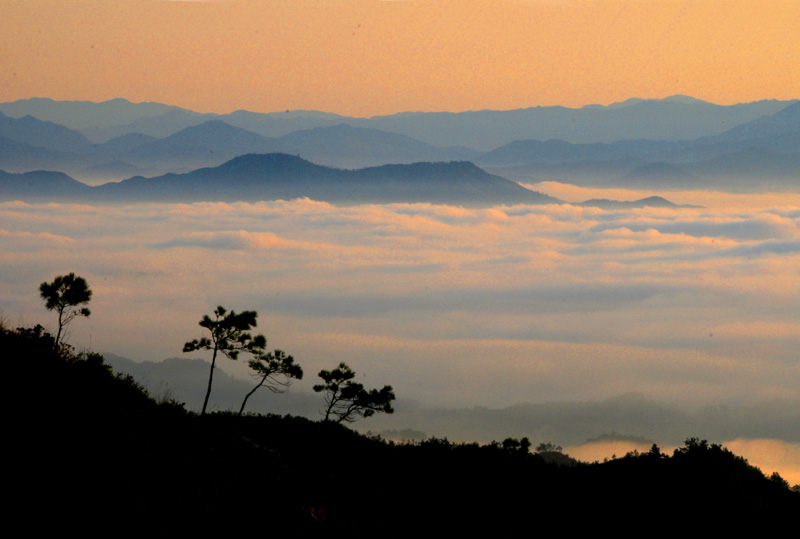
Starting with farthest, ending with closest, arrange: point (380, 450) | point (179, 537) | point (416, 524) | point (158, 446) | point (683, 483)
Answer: point (380, 450) → point (683, 483) → point (416, 524) → point (158, 446) → point (179, 537)

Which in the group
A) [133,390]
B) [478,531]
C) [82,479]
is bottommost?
[478,531]

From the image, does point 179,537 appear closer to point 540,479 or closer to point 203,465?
point 203,465

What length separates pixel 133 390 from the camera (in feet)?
110

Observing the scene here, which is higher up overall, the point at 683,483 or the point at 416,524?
the point at 683,483

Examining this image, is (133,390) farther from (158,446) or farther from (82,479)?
(82,479)

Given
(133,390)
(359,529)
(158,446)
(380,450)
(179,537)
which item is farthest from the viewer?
A: (380,450)

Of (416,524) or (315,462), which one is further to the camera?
(315,462)

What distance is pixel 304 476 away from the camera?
118ft

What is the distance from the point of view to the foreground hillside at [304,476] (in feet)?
83.1

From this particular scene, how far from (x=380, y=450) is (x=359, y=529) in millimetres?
22671

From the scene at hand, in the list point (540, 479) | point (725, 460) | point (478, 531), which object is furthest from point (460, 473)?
point (725, 460)

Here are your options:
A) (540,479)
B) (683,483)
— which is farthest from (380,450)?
(683,483)

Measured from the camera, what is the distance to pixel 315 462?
47.8m

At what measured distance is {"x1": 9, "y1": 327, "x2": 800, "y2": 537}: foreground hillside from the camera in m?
25.3
